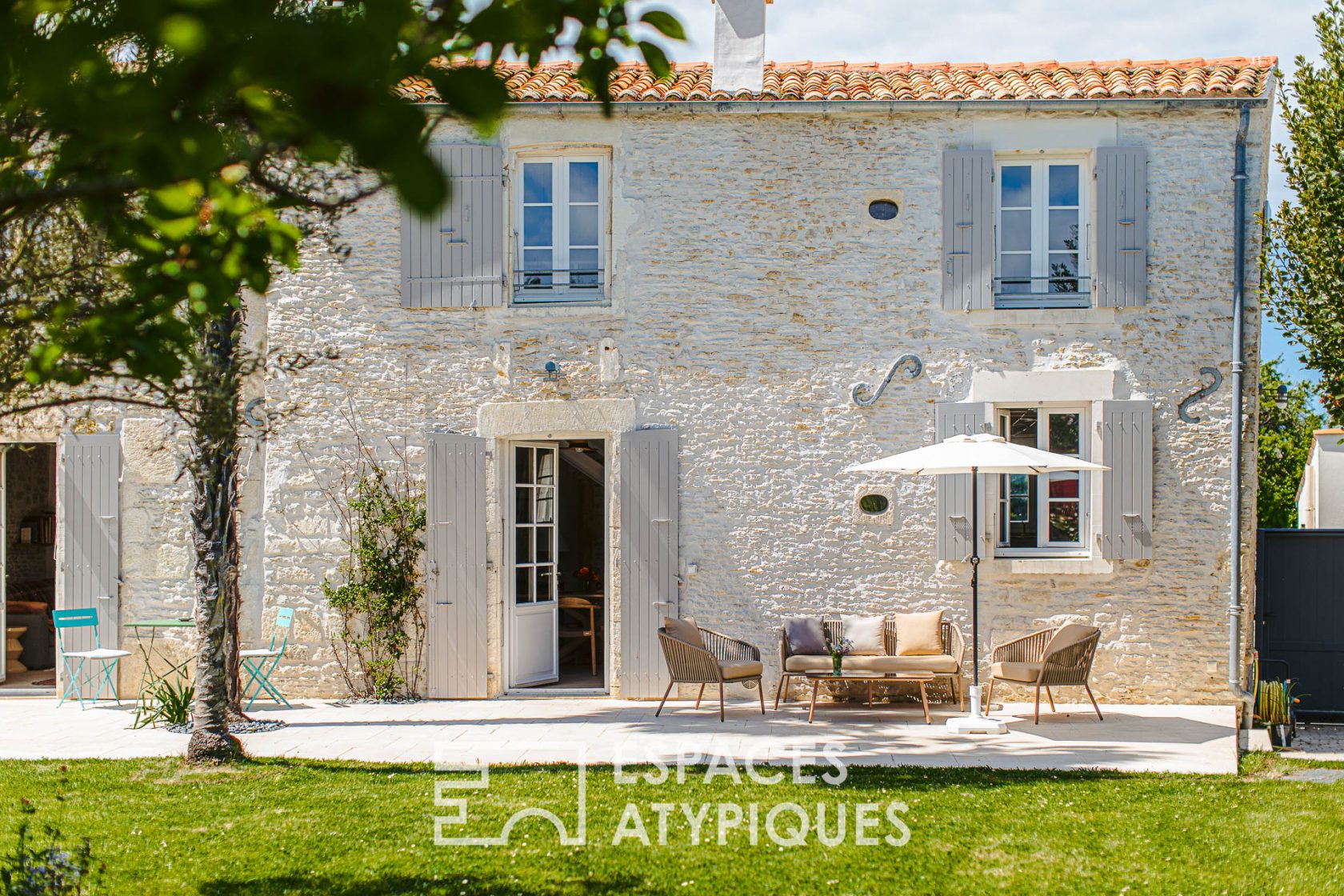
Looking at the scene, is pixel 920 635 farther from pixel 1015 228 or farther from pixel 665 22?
pixel 665 22

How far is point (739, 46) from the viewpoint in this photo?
9547 mm

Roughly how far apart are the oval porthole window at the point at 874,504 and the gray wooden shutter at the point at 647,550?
1.48 m

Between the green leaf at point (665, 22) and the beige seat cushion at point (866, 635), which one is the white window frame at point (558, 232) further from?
the green leaf at point (665, 22)

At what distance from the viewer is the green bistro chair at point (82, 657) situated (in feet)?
29.7

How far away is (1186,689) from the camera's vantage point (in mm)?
8922

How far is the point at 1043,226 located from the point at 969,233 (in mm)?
679

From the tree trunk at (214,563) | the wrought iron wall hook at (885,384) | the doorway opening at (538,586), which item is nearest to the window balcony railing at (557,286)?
the doorway opening at (538,586)

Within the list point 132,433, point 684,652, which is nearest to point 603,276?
point 684,652

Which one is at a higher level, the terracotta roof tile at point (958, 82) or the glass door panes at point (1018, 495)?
the terracotta roof tile at point (958, 82)

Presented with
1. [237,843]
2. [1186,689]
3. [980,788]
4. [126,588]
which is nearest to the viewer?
[237,843]

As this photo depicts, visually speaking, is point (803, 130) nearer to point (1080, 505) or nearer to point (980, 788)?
point (1080, 505)

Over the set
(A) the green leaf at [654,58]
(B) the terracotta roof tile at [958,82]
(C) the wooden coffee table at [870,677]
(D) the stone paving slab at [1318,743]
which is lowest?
(D) the stone paving slab at [1318,743]

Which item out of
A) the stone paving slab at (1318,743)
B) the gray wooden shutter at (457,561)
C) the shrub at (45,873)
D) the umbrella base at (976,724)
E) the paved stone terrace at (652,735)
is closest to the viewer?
the shrub at (45,873)

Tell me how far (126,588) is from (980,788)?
6974 mm
